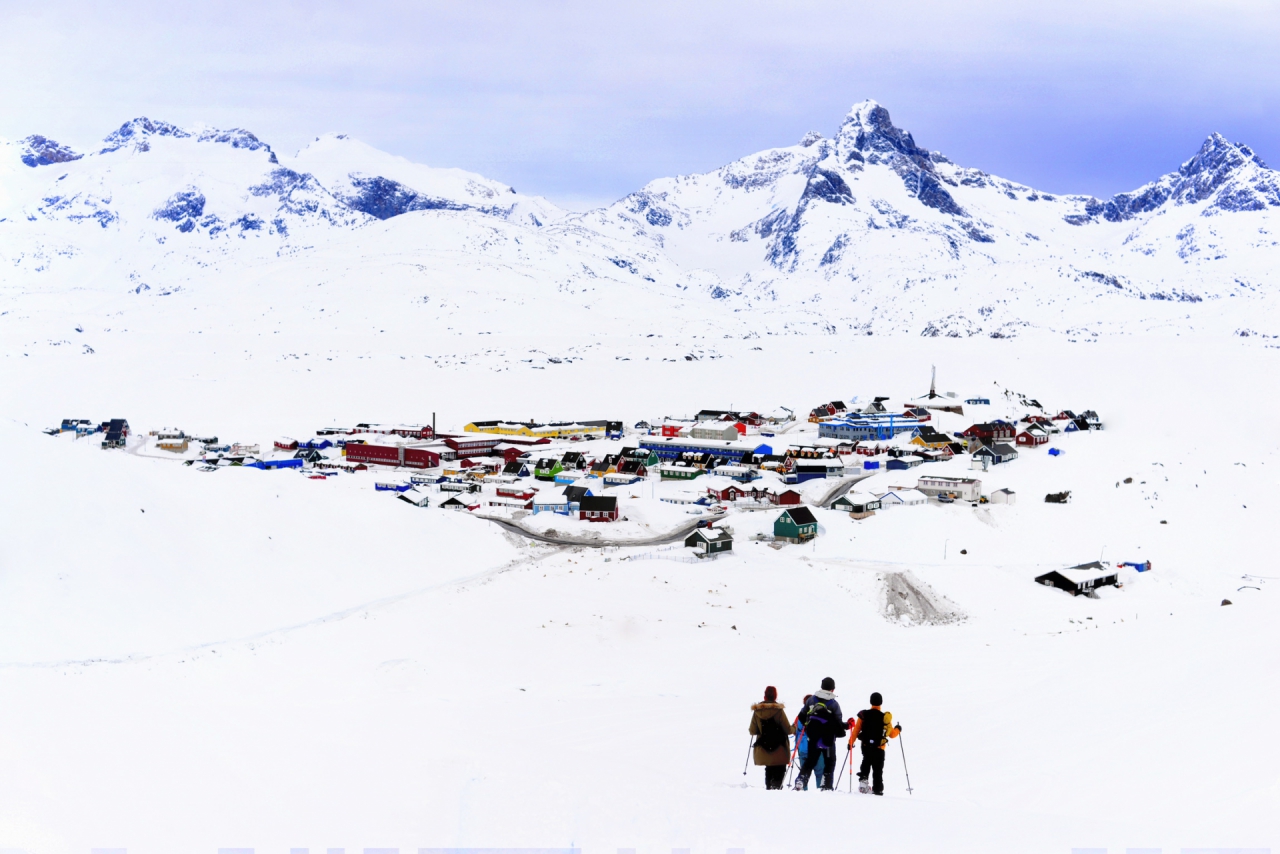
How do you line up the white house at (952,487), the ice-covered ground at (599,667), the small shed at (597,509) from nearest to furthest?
the ice-covered ground at (599,667) < the white house at (952,487) < the small shed at (597,509)

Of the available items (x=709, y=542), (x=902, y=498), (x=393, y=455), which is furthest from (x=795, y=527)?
(x=393, y=455)

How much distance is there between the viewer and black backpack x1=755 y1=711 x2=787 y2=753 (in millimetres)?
8656

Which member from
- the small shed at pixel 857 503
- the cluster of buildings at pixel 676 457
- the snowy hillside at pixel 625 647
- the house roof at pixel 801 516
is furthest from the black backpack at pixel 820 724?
the small shed at pixel 857 503

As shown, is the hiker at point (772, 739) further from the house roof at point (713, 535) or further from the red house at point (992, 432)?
the red house at point (992, 432)

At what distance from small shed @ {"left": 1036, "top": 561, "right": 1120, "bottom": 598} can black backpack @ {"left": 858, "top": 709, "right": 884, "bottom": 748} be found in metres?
21.8

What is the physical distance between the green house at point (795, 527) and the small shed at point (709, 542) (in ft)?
11.8

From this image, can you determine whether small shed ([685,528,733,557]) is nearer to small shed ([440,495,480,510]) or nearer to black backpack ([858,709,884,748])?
small shed ([440,495,480,510])

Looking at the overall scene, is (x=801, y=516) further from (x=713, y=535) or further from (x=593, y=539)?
(x=593, y=539)

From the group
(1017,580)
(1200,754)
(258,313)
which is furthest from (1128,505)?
(258,313)

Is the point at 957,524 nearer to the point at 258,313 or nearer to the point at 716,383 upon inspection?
the point at 716,383

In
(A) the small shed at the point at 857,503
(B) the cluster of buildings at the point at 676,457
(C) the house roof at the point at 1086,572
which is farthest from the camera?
(B) the cluster of buildings at the point at 676,457

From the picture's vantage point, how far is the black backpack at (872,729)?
8.62 metres

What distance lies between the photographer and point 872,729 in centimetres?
865

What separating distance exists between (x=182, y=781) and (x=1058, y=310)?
188m
